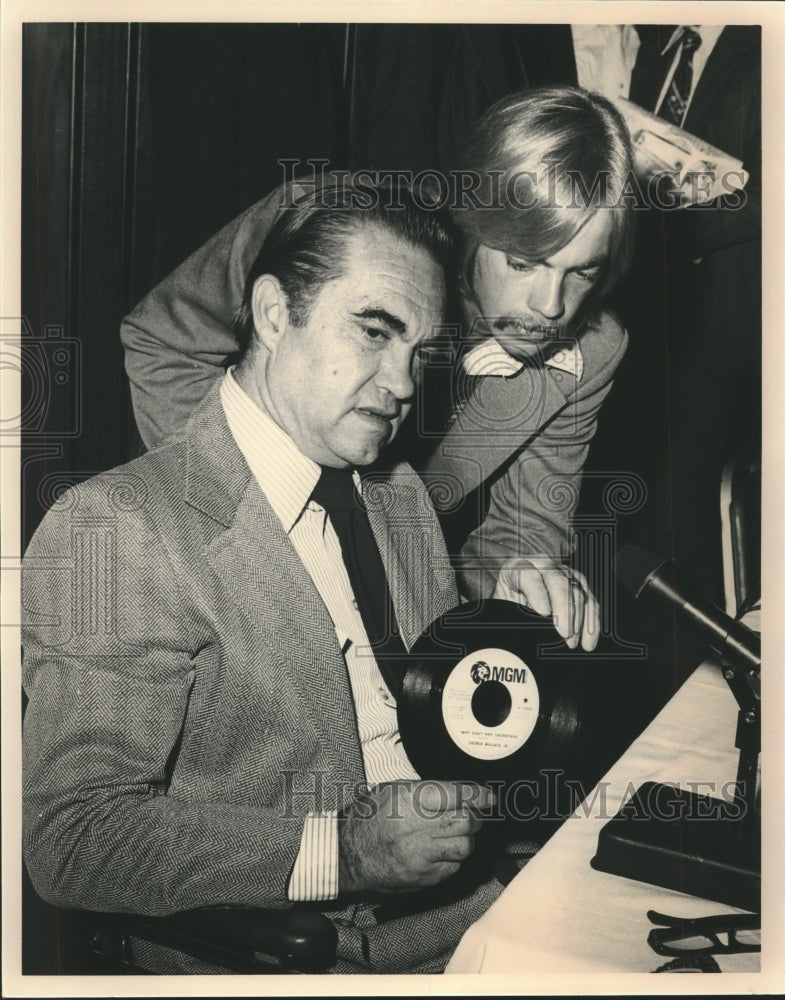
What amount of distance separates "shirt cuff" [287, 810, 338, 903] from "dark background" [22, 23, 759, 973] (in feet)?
1.59

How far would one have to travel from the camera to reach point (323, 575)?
85.0 inches

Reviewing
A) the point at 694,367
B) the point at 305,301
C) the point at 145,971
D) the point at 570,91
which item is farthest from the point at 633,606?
the point at 145,971

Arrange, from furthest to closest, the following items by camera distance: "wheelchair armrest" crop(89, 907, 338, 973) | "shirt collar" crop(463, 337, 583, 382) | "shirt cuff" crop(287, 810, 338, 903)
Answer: "shirt collar" crop(463, 337, 583, 382) → "shirt cuff" crop(287, 810, 338, 903) → "wheelchair armrest" crop(89, 907, 338, 973)

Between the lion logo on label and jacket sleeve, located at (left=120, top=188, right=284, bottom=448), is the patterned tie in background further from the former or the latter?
the lion logo on label

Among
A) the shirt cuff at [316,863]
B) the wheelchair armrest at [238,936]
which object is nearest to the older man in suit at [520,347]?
the shirt cuff at [316,863]

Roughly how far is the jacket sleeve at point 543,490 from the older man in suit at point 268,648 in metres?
0.15

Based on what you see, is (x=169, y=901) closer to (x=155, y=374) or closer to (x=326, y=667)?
(x=326, y=667)

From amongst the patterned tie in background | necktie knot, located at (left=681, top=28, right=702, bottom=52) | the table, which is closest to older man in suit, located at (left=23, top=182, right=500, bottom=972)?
the table

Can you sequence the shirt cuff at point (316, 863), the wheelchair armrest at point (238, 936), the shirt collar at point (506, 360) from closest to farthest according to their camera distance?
1. the wheelchair armrest at point (238, 936)
2. the shirt cuff at point (316, 863)
3. the shirt collar at point (506, 360)

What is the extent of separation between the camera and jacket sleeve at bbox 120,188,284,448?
2152 millimetres

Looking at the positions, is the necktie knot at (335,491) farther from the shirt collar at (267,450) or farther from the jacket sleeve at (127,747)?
the jacket sleeve at (127,747)

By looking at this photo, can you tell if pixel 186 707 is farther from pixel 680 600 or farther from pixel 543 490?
pixel 680 600

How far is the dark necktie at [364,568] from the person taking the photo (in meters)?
2.18

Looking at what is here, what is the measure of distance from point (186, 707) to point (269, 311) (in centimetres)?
79
